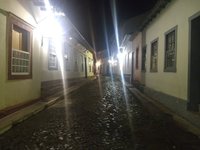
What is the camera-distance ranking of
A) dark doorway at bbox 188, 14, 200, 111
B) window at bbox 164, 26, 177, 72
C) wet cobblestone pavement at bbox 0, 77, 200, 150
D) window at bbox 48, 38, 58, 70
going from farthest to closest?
window at bbox 48, 38, 58, 70 → window at bbox 164, 26, 177, 72 → dark doorway at bbox 188, 14, 200, 111 → wet cobblestone pavement at bbox 0, 77, 200, 150

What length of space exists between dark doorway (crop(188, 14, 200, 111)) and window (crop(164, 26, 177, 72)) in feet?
6.58

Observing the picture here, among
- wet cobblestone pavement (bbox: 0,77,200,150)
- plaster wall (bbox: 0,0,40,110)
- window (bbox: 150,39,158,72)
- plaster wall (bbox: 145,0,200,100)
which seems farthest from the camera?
window (bbox: 150,39,158,72)

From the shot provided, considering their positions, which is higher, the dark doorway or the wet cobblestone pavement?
the dark doorway

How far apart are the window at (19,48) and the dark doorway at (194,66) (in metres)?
4.91

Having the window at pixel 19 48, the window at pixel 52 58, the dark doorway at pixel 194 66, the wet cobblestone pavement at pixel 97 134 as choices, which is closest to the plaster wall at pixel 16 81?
the window at pixel 19 48

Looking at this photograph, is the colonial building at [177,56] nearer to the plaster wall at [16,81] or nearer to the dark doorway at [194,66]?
the dark doorway at [194,66]

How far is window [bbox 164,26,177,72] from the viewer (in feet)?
33.7

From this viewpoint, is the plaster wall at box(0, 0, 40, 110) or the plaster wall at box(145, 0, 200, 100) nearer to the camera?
the plaster wall at box(0, 0, 40, 110)

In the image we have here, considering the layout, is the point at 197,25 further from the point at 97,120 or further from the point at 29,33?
the point at 29,33

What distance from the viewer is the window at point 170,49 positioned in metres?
10.3

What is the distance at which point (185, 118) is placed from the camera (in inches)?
316

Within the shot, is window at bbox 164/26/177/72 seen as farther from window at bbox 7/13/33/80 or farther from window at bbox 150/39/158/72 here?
window at bbox 7/13/33/80

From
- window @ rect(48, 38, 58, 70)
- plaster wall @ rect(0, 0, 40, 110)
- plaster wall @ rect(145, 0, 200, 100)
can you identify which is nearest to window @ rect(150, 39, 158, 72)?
plaster wall @ rect(145, 0, 200, 100)

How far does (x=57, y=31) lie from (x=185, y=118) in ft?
28.9
